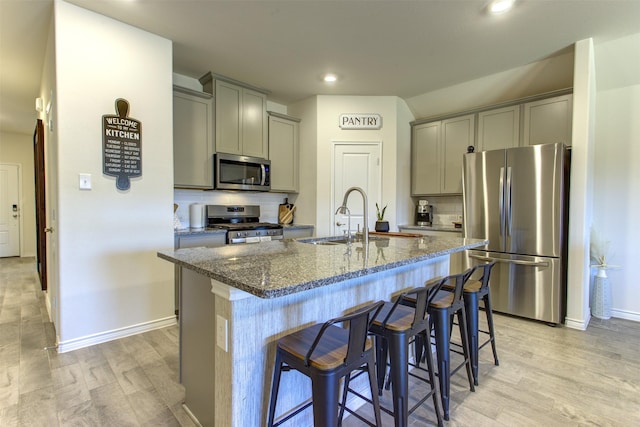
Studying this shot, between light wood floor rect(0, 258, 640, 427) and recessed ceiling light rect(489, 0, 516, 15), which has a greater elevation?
recessed ceiling light rect(489, 0, 516, 15)

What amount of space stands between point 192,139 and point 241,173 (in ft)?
2.24

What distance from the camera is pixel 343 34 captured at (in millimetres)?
2791

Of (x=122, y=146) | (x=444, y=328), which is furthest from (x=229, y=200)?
(x=444, y=328)

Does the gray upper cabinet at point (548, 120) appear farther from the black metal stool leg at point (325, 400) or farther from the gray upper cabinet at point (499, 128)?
the black metal stool leg at point (325, 400)

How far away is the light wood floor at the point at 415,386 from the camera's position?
172 cm

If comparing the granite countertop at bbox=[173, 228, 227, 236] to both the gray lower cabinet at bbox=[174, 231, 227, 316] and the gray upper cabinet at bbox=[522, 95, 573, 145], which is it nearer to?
the gray lower cabinet at bbox=[174, 231, 227, 316]

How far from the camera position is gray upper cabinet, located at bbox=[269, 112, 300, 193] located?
4305 mm

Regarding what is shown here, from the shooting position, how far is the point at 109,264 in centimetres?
258

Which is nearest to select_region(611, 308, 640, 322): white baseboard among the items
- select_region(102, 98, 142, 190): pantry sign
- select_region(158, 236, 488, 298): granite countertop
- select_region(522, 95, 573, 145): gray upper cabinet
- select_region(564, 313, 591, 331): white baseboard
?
select_region(564, 313, 591, 331): white baseboard

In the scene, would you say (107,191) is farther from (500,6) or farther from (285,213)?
(500,6)

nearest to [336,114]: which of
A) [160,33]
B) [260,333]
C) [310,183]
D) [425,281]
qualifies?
[310,183]

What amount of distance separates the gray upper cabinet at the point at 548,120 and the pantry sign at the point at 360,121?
173 centimetres

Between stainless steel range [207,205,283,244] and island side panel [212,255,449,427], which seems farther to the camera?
stainless steel range [207,205,283,244]

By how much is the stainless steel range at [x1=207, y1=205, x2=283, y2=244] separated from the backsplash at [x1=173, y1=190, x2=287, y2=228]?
0.29 feet
